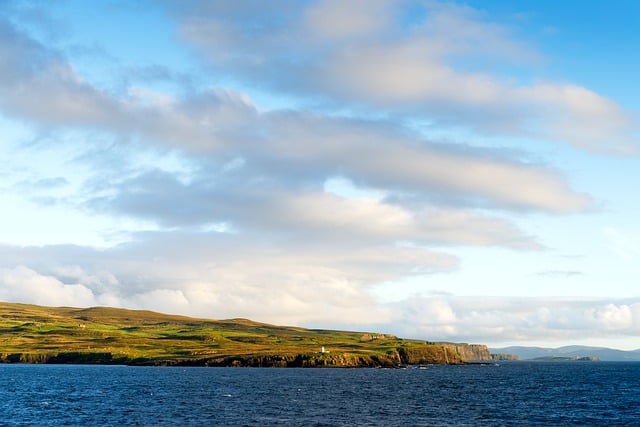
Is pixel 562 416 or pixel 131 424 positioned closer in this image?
pixel 131 424

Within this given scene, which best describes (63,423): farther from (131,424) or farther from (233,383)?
(233,383)

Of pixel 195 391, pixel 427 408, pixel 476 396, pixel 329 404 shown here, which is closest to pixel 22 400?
pixel 195 391

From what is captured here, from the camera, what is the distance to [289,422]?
100 metres

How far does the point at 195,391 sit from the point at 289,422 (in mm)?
64017

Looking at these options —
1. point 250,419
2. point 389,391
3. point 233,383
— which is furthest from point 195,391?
point 250,419

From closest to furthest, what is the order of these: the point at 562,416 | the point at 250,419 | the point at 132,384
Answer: the point at 250,419 < the point at 562,416 < the point at 132,384

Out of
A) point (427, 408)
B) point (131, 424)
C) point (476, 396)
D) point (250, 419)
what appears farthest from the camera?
point (476, 396)

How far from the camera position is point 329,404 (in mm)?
130125

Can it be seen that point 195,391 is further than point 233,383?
No

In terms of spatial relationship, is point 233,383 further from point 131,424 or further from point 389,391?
point 131,424

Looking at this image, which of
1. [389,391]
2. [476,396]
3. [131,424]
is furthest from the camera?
[389,391]

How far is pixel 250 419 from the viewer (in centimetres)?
10356

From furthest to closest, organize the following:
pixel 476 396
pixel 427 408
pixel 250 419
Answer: pixel 476 396
pixel 427 408
pixel 250 419

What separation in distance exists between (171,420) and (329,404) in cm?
3878
